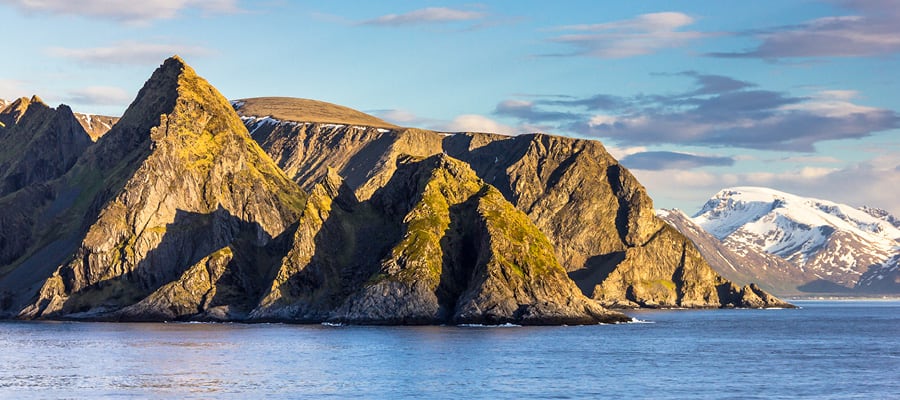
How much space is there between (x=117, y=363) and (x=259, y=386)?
103 ft

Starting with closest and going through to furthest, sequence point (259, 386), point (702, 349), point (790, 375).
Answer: point (259, 386)
point (790, 375)
point (702, 349)

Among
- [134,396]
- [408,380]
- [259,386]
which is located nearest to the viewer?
[134,396]

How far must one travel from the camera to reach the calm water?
11538 centimetres

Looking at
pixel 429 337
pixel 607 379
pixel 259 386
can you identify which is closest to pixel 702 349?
pixel 429 337

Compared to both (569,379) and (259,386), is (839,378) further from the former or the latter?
(259,386)

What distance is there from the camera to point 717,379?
424 feet

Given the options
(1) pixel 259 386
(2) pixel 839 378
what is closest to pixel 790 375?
(2) pixel 839 378

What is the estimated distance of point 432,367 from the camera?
139000 mm

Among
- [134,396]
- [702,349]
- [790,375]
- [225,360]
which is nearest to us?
[134,396]

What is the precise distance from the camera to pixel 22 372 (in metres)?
130

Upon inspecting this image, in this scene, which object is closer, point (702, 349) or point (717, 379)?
point (717, 379)

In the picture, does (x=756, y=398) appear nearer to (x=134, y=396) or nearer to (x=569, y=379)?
(x=569, y=379)

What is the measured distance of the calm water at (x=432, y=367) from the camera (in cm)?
11538

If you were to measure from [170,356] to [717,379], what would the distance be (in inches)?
2609
